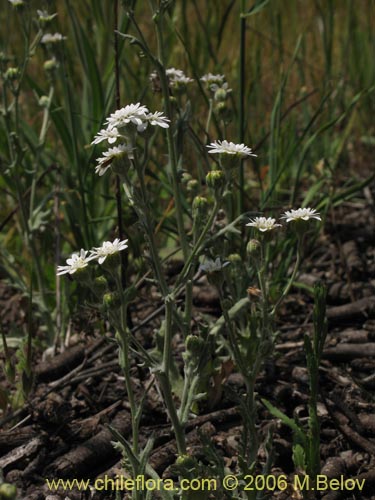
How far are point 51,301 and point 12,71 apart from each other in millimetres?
952

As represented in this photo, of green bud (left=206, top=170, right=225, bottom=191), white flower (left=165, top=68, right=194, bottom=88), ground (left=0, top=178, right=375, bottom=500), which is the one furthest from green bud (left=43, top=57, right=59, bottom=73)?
green bud (left=206, top=170, right=225, bottom=191)

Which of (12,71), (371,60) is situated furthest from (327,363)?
(371,60)

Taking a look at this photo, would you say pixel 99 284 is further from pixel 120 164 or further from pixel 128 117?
pixel 128 117

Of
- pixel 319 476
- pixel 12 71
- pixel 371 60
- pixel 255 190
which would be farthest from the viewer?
pixel 371 60

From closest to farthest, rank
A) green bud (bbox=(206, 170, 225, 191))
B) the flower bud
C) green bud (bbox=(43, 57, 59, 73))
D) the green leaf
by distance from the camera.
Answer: the flower bud
green bud (bbox=(206, 170, 225, 191))
the green leaf
green bud (bbox=(43, 57, 59, 73))

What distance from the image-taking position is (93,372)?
225cm

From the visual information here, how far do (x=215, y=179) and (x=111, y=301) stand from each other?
1.30 ft

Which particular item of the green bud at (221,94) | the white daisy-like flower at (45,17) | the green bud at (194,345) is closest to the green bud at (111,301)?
the green bud at (194,345)

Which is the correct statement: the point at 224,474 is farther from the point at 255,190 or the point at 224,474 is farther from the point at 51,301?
the point at 255,190

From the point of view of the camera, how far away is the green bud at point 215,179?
163 cm

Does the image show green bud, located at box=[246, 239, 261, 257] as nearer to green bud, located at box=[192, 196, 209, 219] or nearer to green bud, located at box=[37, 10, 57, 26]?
green bud, located at box=[192, 196, 209, 219]

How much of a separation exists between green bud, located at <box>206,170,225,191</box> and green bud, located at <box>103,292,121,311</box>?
362 mm

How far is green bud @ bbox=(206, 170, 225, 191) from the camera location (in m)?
1.63

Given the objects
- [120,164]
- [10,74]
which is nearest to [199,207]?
[120,164]
